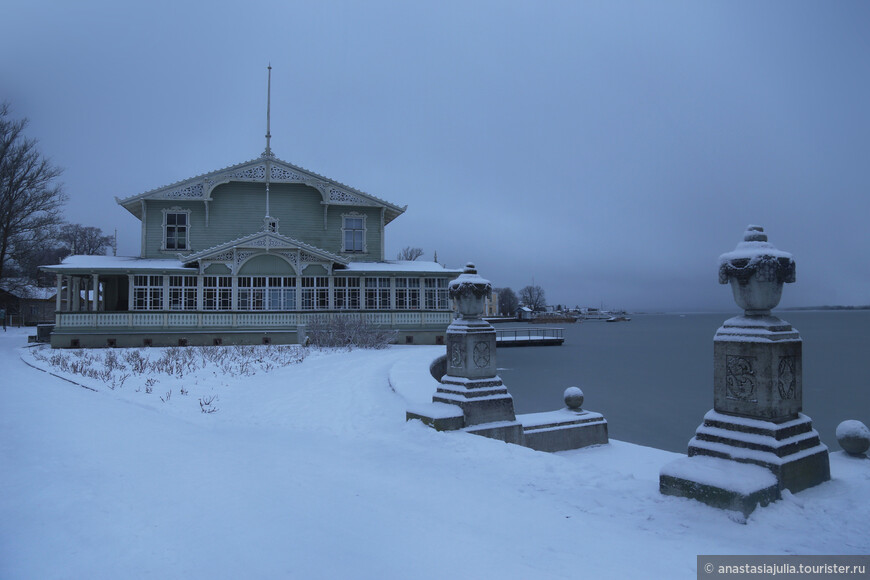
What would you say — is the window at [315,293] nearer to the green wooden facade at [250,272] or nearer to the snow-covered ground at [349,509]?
the green wooden facade at [250,272]

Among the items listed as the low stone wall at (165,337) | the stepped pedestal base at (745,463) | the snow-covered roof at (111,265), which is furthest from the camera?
the snow-covered roof at (111,265)

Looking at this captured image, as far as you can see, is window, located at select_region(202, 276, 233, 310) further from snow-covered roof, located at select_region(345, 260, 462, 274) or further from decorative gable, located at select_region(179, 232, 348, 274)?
snow-covered roof, located at select_region(345, 260, 462, 274)

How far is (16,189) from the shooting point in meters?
32.1

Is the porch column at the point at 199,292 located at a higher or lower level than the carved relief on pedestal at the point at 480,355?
higher

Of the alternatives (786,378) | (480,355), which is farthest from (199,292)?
(786,378)

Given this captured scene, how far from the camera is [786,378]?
17.1 feet

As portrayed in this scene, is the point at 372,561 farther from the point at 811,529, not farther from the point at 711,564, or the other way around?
the point at 811,529

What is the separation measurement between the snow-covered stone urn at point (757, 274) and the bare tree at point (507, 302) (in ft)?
499

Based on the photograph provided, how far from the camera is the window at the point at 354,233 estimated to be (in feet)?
97.6

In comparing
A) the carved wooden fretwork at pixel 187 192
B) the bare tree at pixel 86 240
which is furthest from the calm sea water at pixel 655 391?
the bare tree at pixel 86 240

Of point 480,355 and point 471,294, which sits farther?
point 471,294

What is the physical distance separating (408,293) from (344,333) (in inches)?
296

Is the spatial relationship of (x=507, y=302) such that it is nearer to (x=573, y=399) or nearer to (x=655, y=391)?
(x=655, y=391)

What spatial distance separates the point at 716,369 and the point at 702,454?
880 mm
